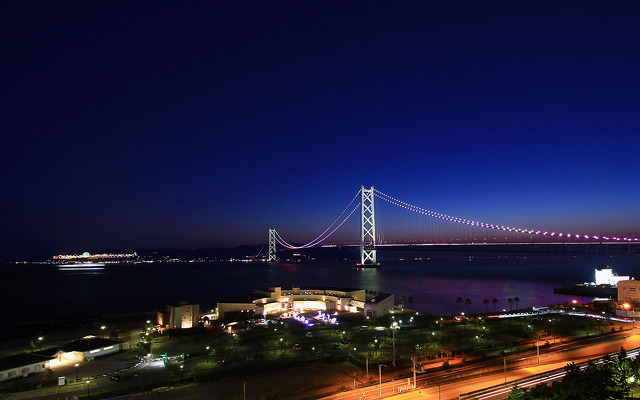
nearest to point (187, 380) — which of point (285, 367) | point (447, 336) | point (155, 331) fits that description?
point (285, 367)

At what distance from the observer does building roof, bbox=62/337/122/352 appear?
Answer: 10023 millimetres

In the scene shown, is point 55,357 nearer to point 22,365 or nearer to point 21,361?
point 21,361

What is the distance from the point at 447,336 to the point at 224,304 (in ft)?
24.0

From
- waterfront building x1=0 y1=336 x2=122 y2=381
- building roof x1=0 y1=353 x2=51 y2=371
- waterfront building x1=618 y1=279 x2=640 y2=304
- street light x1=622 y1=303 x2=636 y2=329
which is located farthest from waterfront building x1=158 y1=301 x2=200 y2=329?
waterfront building x1=618 y1=279 x2=640 y2=304

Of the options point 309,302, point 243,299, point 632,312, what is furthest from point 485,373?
point 243,299

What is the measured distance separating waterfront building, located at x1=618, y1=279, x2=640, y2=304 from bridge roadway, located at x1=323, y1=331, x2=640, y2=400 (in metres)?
7.16

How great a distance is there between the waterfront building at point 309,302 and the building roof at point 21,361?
222 inches

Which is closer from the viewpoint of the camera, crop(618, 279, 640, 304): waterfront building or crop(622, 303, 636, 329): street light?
crop(622, 303, 636, 329): street light

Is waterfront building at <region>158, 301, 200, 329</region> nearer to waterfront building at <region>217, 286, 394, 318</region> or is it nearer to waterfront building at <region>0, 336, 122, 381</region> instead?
waterfront building at <region>217, 286, 394, 318</region>

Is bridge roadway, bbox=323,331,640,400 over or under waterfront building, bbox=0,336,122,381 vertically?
over

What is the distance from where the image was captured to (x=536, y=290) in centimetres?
2411

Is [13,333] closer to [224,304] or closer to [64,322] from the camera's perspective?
[64,322]

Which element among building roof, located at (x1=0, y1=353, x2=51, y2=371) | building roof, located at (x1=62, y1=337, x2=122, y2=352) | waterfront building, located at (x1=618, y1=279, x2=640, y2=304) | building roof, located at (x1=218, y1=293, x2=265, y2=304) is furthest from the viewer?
waterfront building, located at (x1=618, y1=279, x2=640, y2=304)

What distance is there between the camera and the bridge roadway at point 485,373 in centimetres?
657
